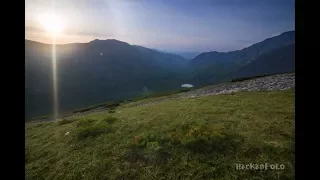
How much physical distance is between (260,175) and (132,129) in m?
6.80

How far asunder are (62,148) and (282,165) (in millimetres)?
8437

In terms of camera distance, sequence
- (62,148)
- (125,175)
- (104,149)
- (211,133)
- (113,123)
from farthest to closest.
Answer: (113,123) → (62,148) → (104,149) → (211,133) → (125,175)

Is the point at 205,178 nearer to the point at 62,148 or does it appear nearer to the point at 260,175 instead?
the point at 260,175

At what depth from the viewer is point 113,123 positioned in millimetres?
14008

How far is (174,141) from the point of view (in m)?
9.37

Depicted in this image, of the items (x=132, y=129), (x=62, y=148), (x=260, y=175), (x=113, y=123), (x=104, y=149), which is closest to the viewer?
(x=260, y=175)
